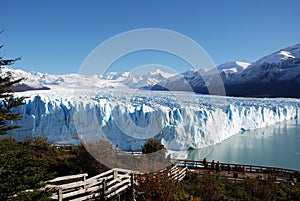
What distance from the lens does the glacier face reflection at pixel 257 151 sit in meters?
13.6

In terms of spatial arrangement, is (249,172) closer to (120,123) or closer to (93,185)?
(93,185)

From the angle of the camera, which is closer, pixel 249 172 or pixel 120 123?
pixel 249 172

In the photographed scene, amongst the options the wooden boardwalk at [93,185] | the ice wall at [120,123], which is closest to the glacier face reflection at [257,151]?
the ice wall at [120,123]

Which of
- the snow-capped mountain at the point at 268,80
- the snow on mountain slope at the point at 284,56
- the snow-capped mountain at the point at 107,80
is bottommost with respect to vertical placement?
the snow-capped mountain at the point at 107,80

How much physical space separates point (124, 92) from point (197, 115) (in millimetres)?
10932

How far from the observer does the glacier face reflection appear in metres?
13.6

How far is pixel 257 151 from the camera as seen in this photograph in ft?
51.1

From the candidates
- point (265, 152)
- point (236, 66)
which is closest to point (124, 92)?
point (265, 152)

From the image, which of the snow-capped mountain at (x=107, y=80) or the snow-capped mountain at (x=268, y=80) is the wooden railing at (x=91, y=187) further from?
the snow-capped mountain at (x=268, y=80)

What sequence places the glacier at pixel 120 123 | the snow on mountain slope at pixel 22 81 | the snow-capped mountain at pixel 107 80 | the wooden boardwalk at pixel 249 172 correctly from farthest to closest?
the glacier at pixel 120 123
the snow-capped mountain at pixel 107 80
the wooden boardwalk at pixel 249 172
the snow on mountain slope at pixel 22 81

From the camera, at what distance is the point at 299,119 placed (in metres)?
31.0

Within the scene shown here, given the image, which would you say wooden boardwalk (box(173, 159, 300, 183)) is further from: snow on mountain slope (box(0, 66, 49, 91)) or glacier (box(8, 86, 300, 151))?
snow on mountain slope (box(0, 66, 49, 91))

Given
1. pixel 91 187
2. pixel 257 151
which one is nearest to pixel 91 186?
pixel 91 187

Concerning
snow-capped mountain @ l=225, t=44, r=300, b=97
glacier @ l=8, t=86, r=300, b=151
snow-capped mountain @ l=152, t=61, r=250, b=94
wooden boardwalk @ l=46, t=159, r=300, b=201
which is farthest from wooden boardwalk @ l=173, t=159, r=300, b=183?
snow-capped mountain @ l=225, t=44, r=300, b=97
